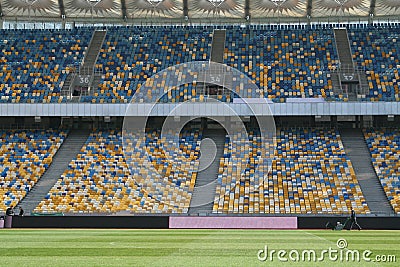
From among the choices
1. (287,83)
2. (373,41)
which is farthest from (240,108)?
(373,41)

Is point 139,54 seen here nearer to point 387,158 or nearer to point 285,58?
point 285,58

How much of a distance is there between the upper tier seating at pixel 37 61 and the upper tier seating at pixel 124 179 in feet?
18.2

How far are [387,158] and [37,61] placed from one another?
28.2 metres

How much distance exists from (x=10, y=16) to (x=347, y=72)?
30.0 m

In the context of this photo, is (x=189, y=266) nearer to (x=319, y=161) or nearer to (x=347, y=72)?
(x=319, y=161)

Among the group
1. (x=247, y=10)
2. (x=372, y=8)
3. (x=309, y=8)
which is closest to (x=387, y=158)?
(x=372, y=8)

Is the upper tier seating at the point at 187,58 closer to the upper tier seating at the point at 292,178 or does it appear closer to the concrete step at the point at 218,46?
the concrete step at the point at 218,46

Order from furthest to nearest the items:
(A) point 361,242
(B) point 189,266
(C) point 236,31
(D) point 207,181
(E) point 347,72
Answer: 1. (C) point 236,31
2. (E) point 347,72
3. (D) point 207,181
4. (A) point 361,242
5. (B) point 189,266

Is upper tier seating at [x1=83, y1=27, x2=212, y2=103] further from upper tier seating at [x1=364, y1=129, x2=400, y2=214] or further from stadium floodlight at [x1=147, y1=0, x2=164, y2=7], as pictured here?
upper tier seating at [x1=364, y1=129, x2=400, y2=214]

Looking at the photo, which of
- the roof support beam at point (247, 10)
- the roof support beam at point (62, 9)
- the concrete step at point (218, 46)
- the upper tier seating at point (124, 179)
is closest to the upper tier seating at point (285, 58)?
the concrete step at point (218, 46)

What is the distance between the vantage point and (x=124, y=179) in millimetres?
50281

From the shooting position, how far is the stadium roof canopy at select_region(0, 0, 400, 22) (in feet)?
213

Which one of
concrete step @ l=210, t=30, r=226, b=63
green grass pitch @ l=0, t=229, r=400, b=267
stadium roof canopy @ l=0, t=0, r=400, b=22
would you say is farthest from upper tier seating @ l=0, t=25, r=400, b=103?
green grass pitch @ l=0, t=229, r=400, b=267

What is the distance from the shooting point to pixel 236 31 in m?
64.8
